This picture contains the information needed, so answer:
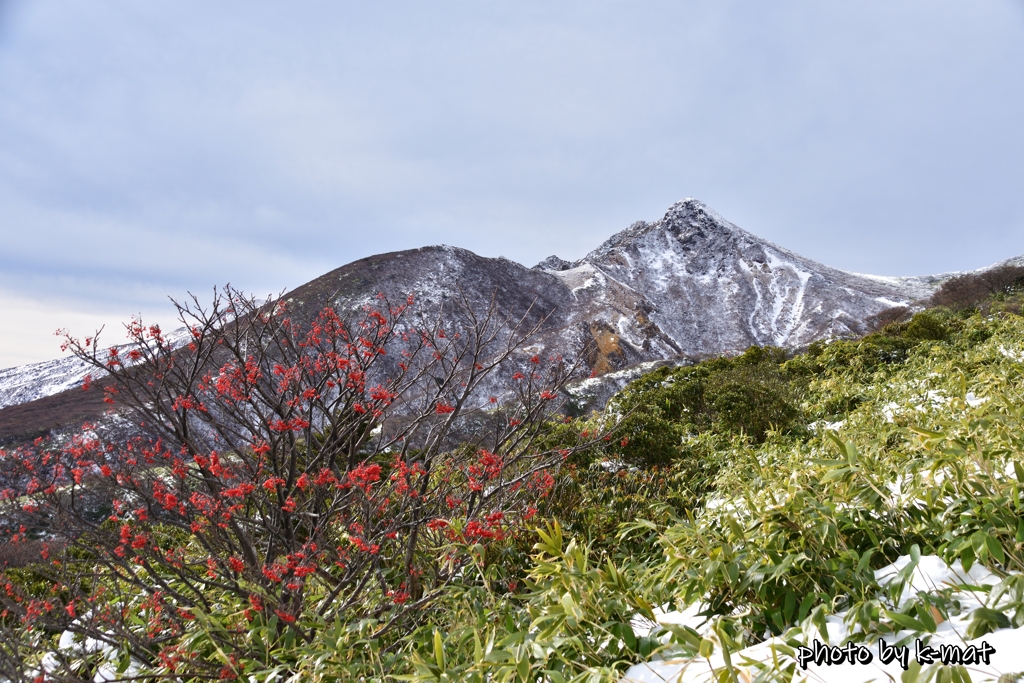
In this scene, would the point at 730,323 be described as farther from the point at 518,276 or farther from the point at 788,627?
the point at 788,627

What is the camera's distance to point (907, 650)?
1.47m

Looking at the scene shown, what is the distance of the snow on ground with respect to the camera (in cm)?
134

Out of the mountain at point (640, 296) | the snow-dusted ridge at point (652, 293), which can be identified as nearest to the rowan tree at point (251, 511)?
the mountain at point (640, 296)

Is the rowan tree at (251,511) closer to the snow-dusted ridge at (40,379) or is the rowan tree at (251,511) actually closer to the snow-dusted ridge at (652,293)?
the snow-dusted ridge at (652,293)

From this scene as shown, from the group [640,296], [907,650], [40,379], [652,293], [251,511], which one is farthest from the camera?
[652,293]

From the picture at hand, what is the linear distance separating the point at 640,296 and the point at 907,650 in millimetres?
46655

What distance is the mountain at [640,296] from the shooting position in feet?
96.0

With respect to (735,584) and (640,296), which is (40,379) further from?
(735,584)

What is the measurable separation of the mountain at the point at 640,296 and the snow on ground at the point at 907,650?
14.2 m

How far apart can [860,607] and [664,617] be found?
2.57 ft

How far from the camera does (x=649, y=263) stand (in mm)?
56875

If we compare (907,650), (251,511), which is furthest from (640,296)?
(907,650)

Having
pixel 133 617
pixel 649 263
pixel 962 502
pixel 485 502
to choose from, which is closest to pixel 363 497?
pixel 485 502

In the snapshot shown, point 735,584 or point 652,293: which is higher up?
point 652,293
